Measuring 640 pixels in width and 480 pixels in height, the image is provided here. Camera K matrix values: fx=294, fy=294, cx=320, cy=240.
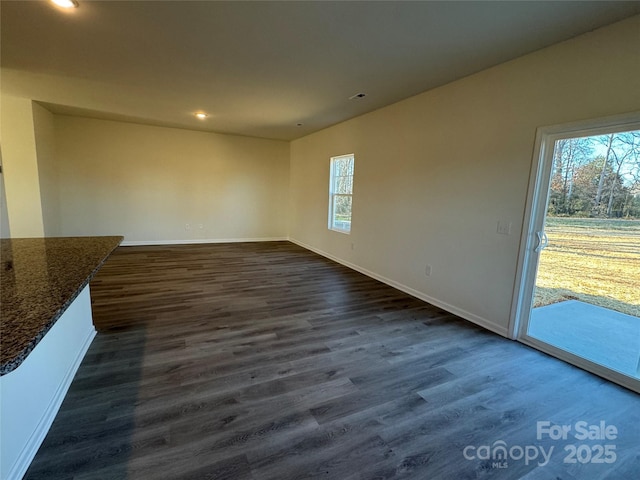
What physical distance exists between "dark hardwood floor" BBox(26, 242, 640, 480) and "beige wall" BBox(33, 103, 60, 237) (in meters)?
3.14

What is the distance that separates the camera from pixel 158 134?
252 inches

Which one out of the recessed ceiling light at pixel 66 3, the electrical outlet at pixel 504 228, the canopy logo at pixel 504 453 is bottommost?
the canopy logo at pixel 504 453

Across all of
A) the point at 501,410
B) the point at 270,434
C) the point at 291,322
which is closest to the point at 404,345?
the point at 501,410

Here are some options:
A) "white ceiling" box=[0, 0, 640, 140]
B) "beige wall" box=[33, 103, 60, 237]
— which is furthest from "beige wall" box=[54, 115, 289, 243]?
"white ceiling" box=[0, 0, 640, 140]

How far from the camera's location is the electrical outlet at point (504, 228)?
2.86 meters

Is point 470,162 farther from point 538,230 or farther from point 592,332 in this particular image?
point 592,332

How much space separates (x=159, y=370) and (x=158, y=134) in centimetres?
582

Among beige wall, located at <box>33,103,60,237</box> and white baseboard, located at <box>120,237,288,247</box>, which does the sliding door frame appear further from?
beige wall, located at <box>33,103,60,237</box>

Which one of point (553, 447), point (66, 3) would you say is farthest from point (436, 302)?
point (66, 3)

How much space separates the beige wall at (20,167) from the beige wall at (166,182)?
116 cm

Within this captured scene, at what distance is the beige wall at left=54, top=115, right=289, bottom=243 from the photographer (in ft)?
19.6

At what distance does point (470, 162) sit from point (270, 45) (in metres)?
2.32

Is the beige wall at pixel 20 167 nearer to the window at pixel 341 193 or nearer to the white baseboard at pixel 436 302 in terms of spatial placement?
the window at pixel 341 193

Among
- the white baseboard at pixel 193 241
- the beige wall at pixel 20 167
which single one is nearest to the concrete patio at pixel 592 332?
the white baseboard at pixel 193 241
